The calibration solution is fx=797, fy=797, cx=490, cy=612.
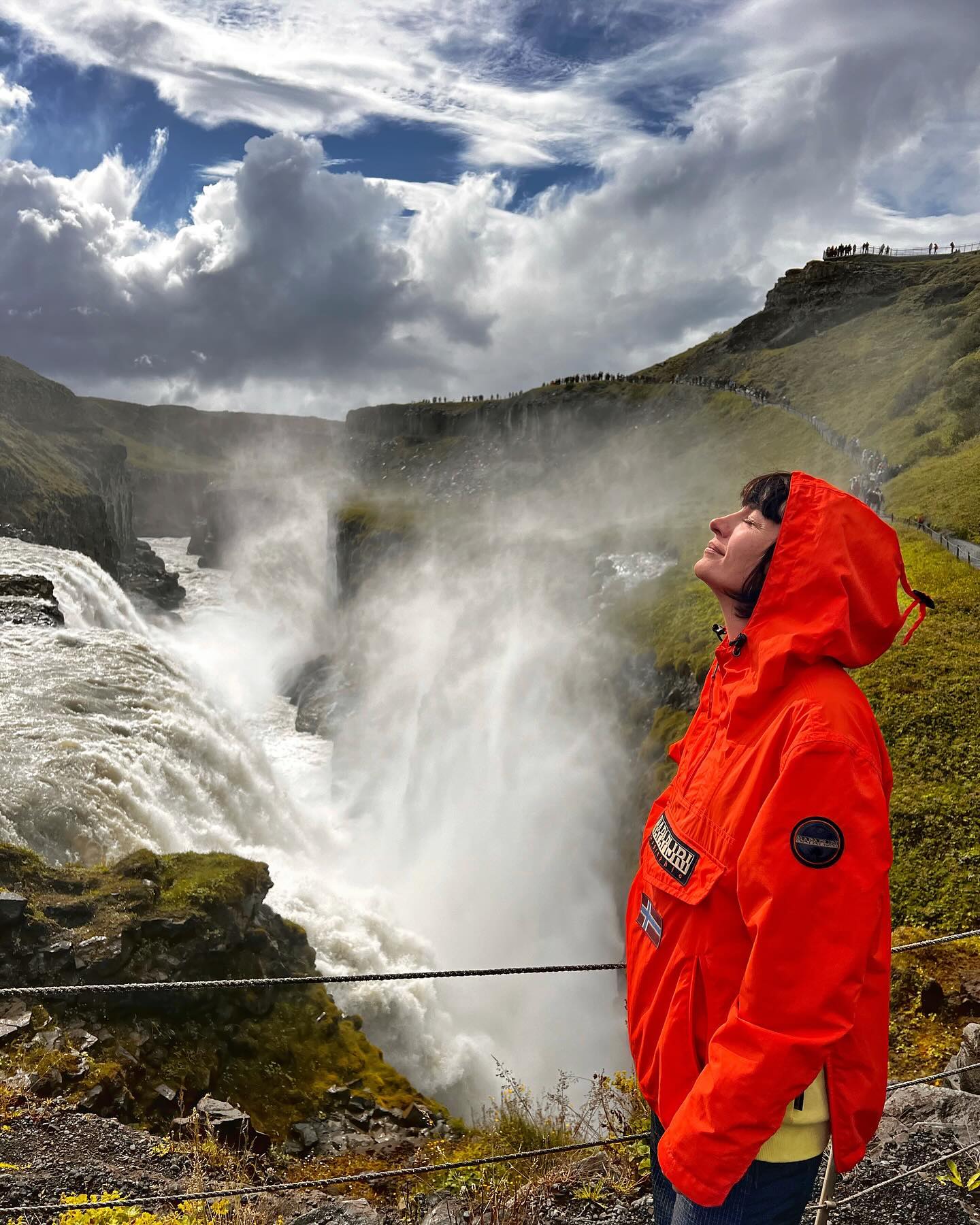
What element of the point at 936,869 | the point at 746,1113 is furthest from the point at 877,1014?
the point at 936,869

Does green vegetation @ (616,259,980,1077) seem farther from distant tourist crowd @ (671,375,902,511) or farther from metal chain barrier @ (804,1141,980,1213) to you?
metal chain barrier @ (804,1141,980,1213)

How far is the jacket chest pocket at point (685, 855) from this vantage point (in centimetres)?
250

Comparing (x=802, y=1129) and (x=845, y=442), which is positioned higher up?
(x=845, y=442)

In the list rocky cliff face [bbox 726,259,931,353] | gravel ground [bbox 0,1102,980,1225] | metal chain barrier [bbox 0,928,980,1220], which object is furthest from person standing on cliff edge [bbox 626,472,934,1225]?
rocky cliff face [bbox 726,259,931,353]

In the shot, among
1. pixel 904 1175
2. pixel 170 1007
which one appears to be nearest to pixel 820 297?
pixel 170 1007

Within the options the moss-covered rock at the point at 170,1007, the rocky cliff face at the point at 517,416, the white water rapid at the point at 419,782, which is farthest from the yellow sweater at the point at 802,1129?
the rocky cliff face at the point at 517,416

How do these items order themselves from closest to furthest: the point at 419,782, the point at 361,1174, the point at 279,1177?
the point at 361,1174, the point at 279,1177, the point at 419,782

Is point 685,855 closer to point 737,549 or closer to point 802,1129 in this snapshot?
point 802,1129

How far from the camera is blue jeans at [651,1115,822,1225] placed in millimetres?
2406

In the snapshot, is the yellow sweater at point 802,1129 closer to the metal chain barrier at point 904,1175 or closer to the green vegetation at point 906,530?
the metal chain barrier at point 904,1175

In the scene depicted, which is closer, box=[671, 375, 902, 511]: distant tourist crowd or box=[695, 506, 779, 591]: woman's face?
box=[695, 506, 779, 591]: woman's face

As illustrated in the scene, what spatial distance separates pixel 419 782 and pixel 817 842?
125ft

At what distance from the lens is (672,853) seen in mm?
2703

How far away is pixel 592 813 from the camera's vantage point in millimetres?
27641
